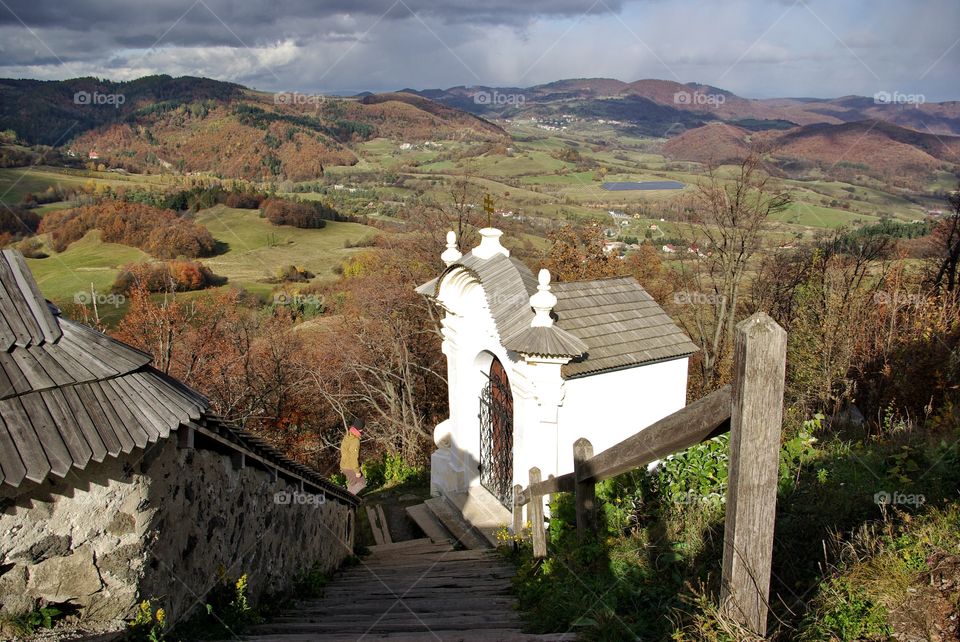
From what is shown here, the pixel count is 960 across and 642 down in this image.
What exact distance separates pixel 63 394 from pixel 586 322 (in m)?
6.50

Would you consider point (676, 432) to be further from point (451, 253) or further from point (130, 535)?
point (451, 253)

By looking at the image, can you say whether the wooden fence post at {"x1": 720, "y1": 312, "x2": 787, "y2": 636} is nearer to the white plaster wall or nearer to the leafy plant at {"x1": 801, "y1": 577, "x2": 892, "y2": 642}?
the leafy plant at {"x1": 801, "y1": 577, "x2": 892, "y2": 642}

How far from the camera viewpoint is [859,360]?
13805 mm

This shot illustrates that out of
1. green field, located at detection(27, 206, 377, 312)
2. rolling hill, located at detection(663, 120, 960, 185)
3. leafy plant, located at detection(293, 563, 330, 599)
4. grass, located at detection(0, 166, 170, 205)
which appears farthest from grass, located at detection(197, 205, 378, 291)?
leafy plant, located at detection(293, 563, 330, 599)

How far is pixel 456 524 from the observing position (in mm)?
10219

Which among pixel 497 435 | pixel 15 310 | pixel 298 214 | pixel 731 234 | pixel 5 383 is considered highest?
pixel 298 214

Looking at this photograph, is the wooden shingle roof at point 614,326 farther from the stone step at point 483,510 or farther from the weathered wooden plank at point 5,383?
the weathered wooden plank at point 5,383

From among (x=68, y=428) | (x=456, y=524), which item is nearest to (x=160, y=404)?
(x=68, y=428)

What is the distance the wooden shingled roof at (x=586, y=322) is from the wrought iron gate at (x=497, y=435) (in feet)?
4.94

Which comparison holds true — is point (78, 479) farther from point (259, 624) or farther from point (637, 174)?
point (637, 174)

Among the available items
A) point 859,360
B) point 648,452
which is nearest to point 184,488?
point 648,452

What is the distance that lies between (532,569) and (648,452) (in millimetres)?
2401

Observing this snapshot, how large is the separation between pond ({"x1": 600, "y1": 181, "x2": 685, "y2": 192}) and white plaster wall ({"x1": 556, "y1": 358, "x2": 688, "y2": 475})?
36293mm

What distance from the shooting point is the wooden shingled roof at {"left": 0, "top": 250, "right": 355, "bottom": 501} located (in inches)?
116
